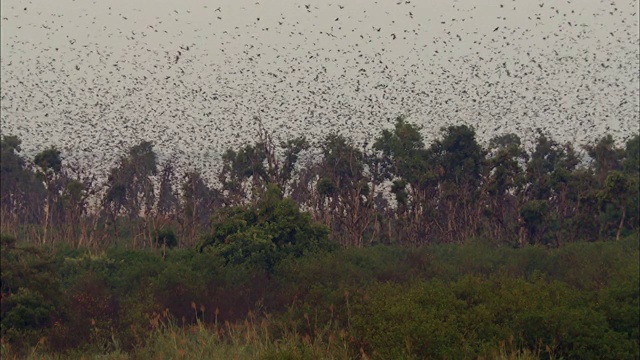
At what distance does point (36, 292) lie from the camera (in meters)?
26.6

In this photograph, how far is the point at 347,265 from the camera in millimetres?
32750

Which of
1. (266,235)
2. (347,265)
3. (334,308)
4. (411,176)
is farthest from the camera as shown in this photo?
(411,176)

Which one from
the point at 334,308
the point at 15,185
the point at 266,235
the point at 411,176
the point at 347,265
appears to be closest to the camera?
the point at 334,308

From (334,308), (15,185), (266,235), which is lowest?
(334,308)

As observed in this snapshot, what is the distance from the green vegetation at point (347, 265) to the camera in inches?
603

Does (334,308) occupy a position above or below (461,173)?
below

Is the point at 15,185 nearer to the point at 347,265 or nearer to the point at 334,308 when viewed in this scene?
the point at 347,265

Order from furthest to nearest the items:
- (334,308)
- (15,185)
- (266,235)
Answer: (15,185), (266,235), (334,308)

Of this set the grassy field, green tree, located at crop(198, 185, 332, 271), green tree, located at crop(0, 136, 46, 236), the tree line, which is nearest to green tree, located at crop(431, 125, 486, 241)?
the tree line

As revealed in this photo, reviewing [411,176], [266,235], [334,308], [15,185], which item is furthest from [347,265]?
[15,185]

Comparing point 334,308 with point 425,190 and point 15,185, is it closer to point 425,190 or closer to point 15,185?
point 425,190

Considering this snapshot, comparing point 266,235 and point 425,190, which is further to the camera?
point 425,190

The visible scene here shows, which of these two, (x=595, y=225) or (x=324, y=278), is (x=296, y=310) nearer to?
(x=324, y=278)

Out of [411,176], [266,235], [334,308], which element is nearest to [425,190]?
[411,176]
